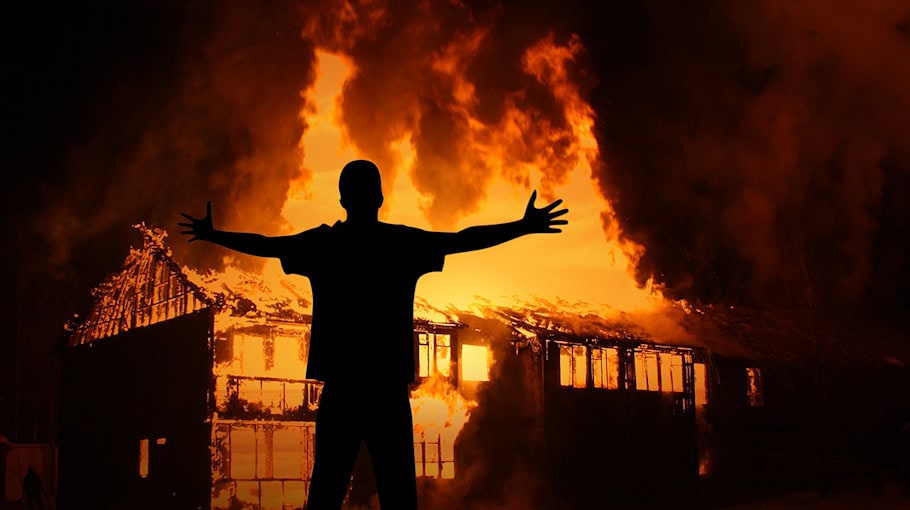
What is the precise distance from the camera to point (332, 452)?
2.70 meters

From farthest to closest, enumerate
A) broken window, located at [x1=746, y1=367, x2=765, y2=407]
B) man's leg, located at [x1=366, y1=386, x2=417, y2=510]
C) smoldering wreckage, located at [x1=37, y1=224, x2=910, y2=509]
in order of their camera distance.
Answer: broken window, located at [x1=746, y1=367, x2=765, y2=407] < smoldering wreckage, located at [x1=37, y1=224, x2=910, y2=509] < man's leg, located at [x1=366, y1=386, x2=417, y2=510]

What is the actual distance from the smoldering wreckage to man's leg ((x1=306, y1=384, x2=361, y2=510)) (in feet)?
29.3

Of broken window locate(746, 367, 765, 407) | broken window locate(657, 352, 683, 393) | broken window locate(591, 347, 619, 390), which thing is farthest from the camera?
broken window locate(746, 367, 765, 407)

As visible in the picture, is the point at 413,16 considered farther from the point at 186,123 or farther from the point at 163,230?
the point at 163,230

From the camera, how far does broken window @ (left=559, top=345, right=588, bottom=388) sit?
50.5 ft

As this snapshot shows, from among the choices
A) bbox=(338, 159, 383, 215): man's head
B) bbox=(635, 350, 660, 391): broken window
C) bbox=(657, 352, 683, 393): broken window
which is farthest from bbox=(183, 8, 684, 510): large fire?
bbox=(338, 159, 383, 215): man's head

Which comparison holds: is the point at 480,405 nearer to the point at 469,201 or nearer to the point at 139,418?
the point at 469,201

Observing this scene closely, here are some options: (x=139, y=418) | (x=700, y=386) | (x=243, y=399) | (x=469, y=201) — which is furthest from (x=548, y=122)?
(x=139, y=418)

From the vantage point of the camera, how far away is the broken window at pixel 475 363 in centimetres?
1402

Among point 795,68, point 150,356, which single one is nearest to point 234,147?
point 150,356

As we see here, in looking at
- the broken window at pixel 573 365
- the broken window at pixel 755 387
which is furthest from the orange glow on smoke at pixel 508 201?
the broken window at pixel 755 387

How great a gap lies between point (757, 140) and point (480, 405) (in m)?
9.46

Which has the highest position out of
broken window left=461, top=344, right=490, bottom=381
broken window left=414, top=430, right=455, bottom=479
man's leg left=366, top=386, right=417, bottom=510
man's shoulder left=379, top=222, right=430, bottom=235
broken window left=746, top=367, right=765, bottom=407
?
man's shoulder left=379, top=222, right=430, bottom=235

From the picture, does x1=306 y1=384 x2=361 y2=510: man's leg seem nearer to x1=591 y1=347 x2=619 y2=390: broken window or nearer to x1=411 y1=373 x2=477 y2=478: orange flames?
x1=411 y1=373 x2=477 y2=478: orange flames
